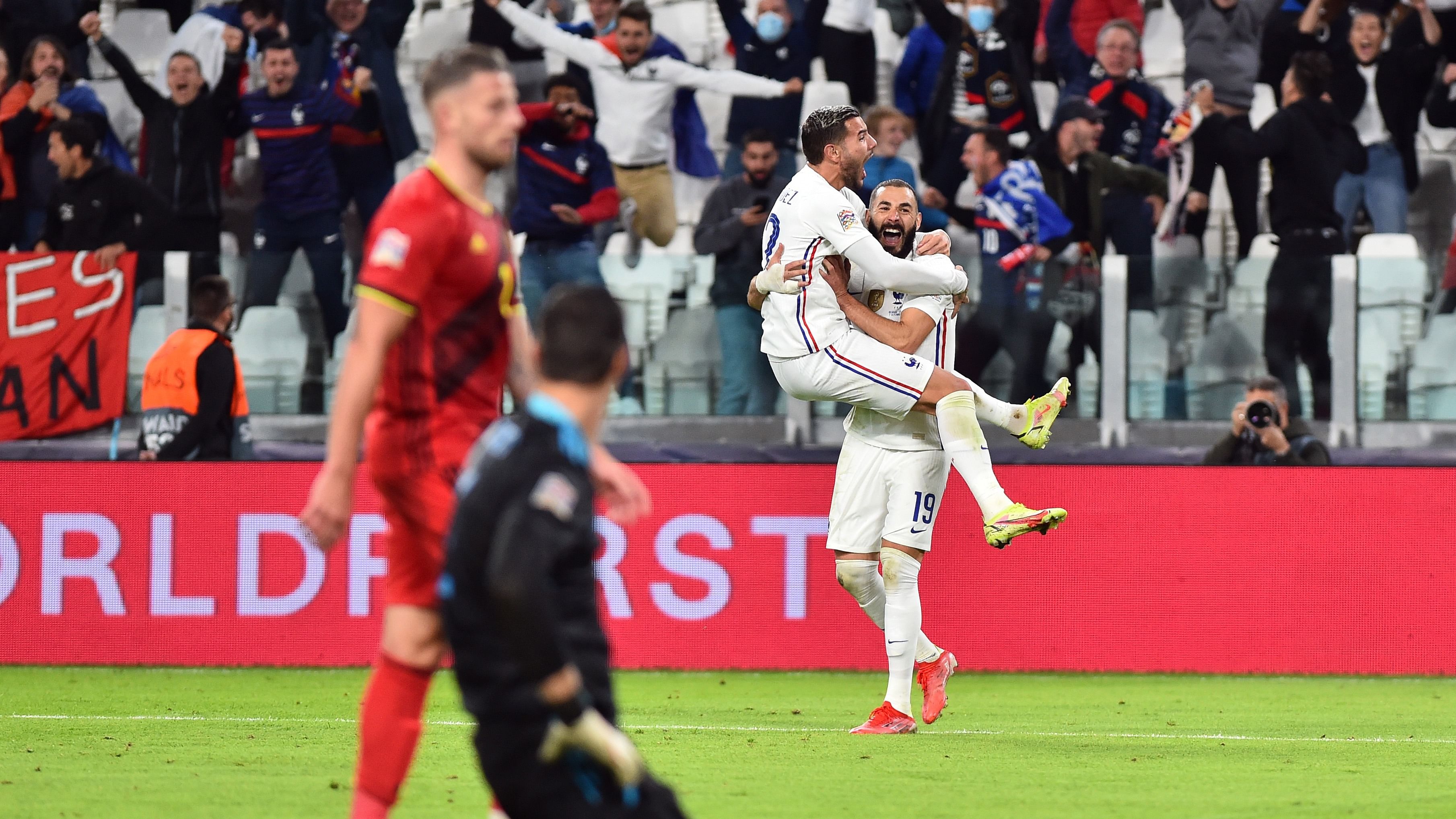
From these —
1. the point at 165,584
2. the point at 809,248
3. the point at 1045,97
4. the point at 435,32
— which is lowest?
the point at 165,584

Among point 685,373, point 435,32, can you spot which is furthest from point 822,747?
point 435,32

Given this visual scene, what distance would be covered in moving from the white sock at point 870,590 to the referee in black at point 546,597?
4442mm

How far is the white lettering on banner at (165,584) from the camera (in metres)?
10.5

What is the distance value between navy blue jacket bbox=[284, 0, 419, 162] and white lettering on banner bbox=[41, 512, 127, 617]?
4018mm

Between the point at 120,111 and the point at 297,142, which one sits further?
the point at 120,111

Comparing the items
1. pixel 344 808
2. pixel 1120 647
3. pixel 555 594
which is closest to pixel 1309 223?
pixel 1120 647

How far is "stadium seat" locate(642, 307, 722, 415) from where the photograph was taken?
36.7ft

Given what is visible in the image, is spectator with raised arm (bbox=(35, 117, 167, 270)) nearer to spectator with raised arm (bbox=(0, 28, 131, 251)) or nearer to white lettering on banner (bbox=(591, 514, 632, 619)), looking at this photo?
spectator with raised arm (bbox=(0, 28, 131, 251))

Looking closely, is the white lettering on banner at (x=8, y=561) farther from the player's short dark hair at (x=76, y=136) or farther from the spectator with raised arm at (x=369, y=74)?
the spectator with raised arm at (x=369, y=74)

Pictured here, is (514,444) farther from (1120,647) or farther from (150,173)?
(150,173)

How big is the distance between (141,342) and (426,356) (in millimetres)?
7768

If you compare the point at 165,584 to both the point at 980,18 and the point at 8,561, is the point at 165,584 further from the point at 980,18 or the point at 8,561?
Result: the point at 980,18

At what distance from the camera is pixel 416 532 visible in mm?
4340

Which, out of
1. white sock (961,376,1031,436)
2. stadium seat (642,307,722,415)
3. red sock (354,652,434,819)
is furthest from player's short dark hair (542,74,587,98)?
red sock (354,652,434,819)
